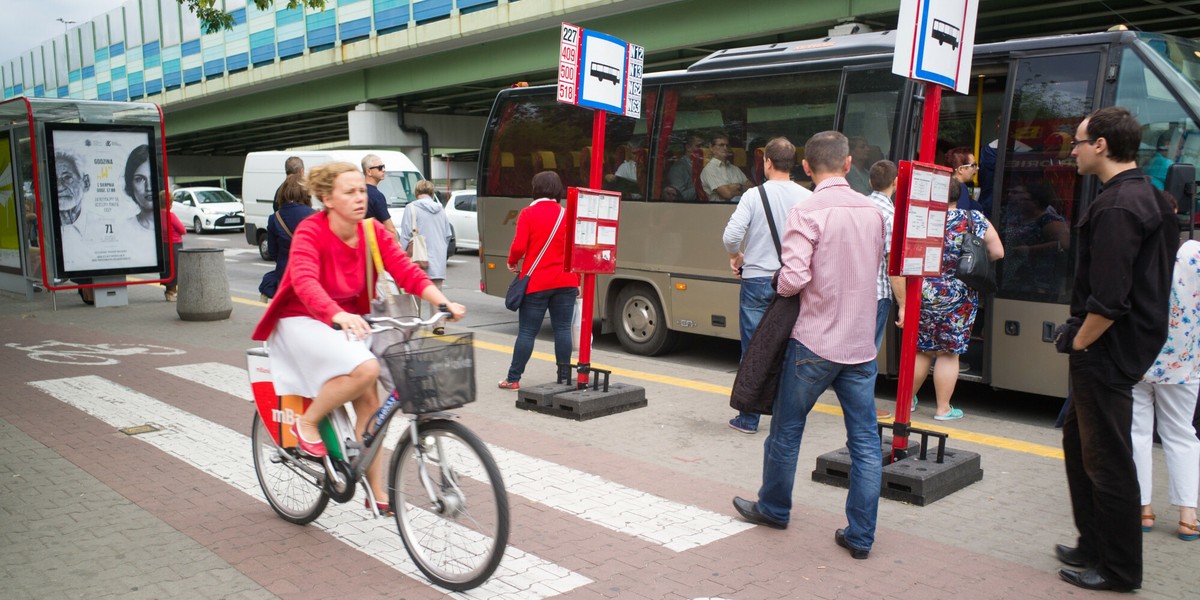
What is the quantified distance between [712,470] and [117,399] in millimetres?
4706

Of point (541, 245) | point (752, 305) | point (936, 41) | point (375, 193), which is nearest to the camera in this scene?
point (936, 41)

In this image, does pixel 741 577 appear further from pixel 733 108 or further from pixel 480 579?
pixel 733 108

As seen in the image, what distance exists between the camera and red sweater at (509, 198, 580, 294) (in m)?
7.58

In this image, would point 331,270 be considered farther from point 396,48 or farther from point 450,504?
point 396,48

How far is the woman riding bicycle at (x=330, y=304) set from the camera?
414cm

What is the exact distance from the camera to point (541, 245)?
7.62 metres

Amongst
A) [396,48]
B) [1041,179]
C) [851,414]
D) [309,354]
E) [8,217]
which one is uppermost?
[396,48]

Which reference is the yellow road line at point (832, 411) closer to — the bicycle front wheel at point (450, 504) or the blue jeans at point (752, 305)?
the blue jeans at point (752, 305)

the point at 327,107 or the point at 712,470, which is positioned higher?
the point at 327,107

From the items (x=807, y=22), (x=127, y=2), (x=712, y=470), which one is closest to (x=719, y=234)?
(x=712, y=470)

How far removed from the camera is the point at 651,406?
7594mm

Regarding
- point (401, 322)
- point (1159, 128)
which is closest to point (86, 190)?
point (401, 322)

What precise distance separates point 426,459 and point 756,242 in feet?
11.2

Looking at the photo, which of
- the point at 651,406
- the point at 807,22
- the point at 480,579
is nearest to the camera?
the point at 480,579
